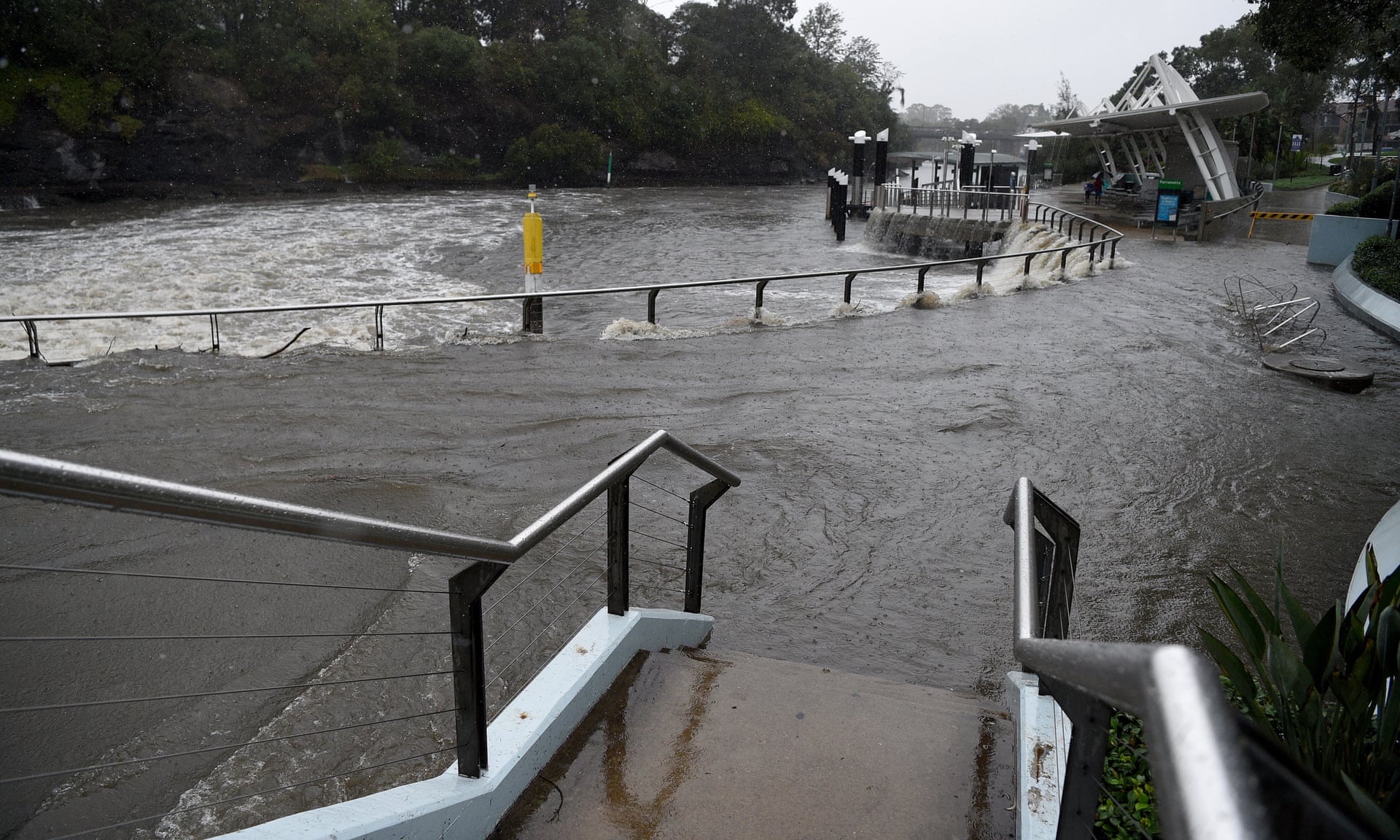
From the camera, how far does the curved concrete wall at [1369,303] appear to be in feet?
45.6

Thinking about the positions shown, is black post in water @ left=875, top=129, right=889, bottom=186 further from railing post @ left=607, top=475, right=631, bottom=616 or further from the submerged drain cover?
railing post @ left=607, top=475, right=631, bottom=616

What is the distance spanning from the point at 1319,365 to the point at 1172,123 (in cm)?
2607

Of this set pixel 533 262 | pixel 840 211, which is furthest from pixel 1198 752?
pixel 840 211

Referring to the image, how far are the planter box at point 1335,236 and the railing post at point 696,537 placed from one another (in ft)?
68.2

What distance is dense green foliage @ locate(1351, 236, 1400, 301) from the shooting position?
589 inches

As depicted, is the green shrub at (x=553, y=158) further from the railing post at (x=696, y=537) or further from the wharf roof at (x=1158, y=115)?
A: the railing post at (x=696, y=537)

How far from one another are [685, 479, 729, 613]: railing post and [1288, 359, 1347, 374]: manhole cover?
355 inches

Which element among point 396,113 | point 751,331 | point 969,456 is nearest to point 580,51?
point 396,113

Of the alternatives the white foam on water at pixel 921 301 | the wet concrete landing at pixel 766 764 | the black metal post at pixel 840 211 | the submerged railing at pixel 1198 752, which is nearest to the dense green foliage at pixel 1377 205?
the white foam on water at pixel 921 301

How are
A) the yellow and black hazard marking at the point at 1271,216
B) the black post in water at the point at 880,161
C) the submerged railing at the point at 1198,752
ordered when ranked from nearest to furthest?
the submerged railing at the point at 1198,752
the yellow and black hazard marking at the point at 1271,216
the black post in water at the point at 880,161

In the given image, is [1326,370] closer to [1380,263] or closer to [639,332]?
[639,332]

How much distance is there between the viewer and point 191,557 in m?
5.06

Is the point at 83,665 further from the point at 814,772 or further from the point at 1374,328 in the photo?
the point at 1374,328

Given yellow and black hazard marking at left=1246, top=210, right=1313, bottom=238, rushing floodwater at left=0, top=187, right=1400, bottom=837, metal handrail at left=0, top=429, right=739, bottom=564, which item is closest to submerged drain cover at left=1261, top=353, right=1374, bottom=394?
rushing floodwater at left=0, top=187, right=1400, bottom=837
